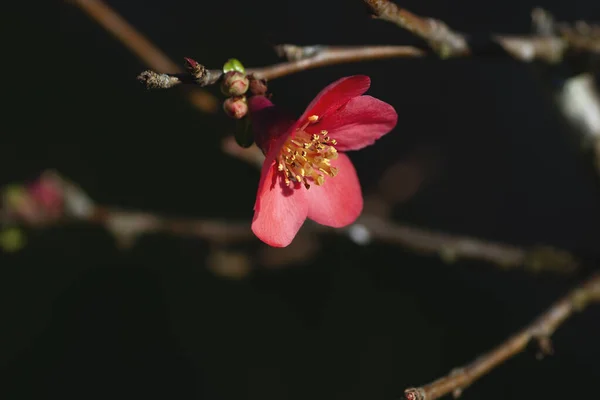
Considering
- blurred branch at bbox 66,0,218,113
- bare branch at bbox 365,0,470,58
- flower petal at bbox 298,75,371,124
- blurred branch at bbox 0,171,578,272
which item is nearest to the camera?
flower petal at bbox 298,75,371,124

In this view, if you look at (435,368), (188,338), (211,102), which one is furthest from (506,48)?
(188,338)

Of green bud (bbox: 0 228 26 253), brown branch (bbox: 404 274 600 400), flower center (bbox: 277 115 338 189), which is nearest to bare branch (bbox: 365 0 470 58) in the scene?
flower center (bbox: 277 115 338 189)

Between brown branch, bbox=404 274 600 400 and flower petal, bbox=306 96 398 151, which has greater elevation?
flower petal, bbox=306 96 398 151

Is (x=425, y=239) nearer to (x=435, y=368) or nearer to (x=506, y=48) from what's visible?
(x=506, y=48)

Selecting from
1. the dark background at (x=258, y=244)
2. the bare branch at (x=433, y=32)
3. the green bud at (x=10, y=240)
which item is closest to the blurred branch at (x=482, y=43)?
the bare branch at (x=433, y=32)

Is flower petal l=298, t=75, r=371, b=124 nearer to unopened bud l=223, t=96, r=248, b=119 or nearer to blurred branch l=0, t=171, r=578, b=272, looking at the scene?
unopened bud l=223, t=96, r=248, b=119

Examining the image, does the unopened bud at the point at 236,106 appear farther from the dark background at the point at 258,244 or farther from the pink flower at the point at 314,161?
the dark background at the point at 258,244

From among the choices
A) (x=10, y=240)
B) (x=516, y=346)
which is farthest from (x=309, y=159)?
(x=10, y=240)
